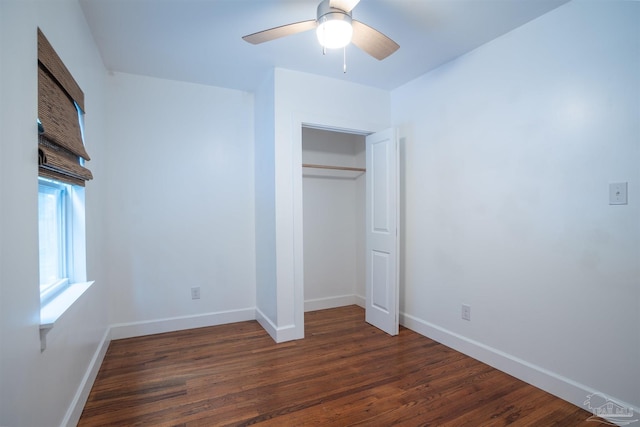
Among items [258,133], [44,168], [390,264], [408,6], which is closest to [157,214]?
[258,133]

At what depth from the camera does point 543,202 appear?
2.15 meters

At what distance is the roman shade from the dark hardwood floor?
4.69 feet

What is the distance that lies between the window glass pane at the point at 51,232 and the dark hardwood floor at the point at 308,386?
849mm

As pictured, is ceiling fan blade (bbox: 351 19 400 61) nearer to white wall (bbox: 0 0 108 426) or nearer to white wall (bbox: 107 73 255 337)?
white wall (bbox: 0 0 108 426)

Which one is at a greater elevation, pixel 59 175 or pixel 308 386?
pixel 59 175

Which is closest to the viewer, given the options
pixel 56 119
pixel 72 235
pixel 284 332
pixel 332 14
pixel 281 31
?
pixel 56 119

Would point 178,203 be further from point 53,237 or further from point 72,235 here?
point 53,237

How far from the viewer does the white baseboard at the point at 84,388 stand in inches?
65.3

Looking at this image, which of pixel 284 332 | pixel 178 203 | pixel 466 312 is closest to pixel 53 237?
pixel 178 203

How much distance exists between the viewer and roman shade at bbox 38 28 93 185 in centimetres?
140

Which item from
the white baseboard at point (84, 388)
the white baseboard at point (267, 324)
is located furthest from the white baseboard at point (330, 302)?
the white baseboard at point (84, 388)

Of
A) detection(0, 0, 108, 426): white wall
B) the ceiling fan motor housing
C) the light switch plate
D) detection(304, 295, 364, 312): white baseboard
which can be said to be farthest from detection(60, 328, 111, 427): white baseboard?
the light switch plate

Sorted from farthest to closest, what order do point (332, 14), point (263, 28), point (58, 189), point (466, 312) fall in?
point (466, 312)
point (263, 28)
point (58, 189)
point (332, 14)

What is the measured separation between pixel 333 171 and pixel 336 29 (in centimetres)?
234
